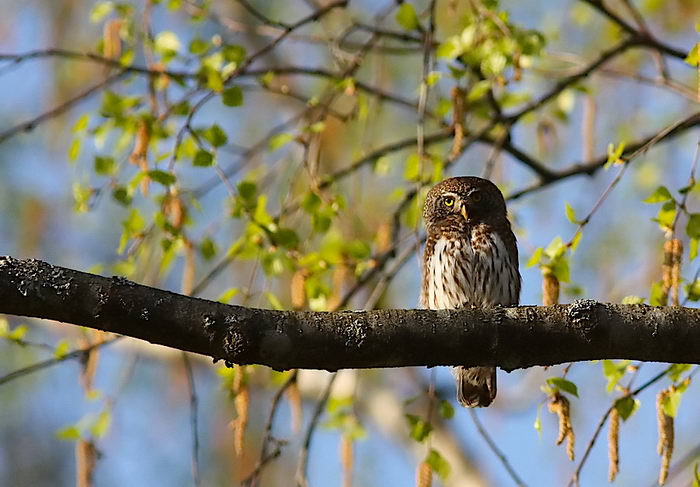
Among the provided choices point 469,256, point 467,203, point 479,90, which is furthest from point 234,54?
point 469,256

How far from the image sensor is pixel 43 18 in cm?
809

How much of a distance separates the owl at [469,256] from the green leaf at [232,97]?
93 cm

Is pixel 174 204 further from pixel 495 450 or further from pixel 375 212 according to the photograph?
pixel 375 212

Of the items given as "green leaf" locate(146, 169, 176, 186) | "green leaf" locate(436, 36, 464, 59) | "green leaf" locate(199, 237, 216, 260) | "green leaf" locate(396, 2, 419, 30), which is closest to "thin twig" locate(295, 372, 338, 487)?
"green leaf" locate(199, 237, 216, 260)

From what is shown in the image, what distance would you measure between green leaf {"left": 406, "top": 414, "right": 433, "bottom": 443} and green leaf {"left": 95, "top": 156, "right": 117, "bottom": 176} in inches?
61.7

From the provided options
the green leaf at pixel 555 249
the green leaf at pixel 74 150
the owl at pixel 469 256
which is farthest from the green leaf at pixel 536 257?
the green leaf at pixel 74 150

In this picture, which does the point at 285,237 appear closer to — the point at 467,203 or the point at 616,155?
the point at 467,203

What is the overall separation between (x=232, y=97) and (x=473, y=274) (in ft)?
3.94

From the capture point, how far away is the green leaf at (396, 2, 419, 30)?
4.41 m

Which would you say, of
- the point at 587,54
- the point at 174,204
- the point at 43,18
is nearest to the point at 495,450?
the point at 174,204

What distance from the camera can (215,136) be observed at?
4.09 metres

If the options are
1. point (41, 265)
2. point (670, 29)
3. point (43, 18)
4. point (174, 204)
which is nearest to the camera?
point (41, 265)

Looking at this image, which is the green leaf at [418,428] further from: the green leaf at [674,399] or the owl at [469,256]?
the green leaf at [674,399]

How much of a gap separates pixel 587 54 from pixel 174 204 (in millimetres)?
4209
